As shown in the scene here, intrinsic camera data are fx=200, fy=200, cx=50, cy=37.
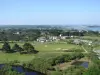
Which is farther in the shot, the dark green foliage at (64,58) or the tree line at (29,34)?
the tree line at (29,34)

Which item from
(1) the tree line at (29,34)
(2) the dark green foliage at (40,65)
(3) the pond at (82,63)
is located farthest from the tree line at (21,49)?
(1) the tree line at (29,34)

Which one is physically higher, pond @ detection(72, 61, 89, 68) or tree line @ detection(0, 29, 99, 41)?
tree line @ detection(0, 29, 99, 41)

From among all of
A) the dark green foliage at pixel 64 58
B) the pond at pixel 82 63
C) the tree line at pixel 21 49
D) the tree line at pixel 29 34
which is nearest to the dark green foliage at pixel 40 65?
the dark green foliage at pixel 64 58

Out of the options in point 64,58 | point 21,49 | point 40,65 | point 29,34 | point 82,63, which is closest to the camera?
point 40,65

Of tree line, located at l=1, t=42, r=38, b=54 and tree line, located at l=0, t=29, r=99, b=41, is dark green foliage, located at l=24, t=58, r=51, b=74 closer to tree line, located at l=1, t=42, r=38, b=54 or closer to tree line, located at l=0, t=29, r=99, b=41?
tree line, located at l=1, t=42, r=38, b=54

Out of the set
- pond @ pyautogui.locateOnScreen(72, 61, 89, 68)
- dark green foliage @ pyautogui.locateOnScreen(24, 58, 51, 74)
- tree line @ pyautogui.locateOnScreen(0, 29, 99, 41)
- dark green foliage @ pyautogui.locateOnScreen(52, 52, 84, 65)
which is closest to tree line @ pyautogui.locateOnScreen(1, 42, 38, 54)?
dark green foliage @ pyautogui.locateOnScreen(52, 52, 84, 65)

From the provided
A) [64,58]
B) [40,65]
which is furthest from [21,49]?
[40,65]

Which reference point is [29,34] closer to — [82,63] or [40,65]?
[82,63]

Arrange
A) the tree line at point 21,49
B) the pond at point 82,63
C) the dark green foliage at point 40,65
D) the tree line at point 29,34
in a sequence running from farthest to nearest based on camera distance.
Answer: the tree line at point 29,34 → the tree line at point 21,49 → the pond at point 82,63 → the dark green foliage at point 40,65

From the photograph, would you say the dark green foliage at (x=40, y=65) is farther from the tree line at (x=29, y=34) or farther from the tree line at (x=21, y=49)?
the tree line at (x=29, y=34)

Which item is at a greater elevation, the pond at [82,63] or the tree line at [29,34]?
the tree line at [29,34]

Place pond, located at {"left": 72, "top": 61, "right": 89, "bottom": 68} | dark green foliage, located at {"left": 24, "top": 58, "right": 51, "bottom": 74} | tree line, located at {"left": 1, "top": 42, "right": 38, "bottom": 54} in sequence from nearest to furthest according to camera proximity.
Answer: dark green foliage, located at {"left": 24, "top": 58, "right": 51, "bottom": 74}
pond, located at {"left": 72, "top": 61, "right": 89, "bottom": 68}
tree line, located at {"left": 1, "top": 42, "right": 38, "bottom": 54}

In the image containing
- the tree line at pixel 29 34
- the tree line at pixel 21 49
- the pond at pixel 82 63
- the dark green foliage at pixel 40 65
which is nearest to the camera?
the dark green foliage at pixel 40 65
